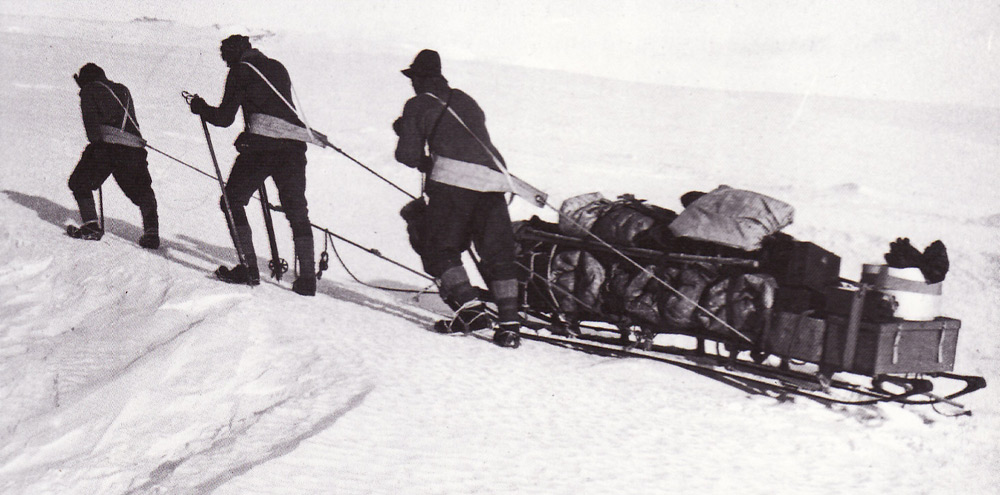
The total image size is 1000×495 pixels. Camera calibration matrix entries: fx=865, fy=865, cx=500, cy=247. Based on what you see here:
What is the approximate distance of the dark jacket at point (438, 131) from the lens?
202 inches

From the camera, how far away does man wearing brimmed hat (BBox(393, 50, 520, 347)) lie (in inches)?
202

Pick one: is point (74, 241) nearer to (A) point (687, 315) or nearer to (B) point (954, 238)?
(A) point (687, 315)

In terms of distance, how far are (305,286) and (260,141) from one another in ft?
3.43

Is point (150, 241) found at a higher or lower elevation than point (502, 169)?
lower

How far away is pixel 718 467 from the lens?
3738 millimetres

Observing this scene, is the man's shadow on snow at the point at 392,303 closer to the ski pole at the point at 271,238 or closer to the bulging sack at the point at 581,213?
the ski pole at the point at 271,238

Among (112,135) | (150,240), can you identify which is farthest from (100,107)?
(150,240)

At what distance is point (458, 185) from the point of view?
5117mm

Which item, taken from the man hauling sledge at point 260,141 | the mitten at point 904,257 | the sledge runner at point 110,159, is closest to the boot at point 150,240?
the sledge runner at point 110,159

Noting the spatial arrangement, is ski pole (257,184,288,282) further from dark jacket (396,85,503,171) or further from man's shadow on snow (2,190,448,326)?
dark jacket (396,85,503,171)

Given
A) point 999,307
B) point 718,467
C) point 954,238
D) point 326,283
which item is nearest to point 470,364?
point 718,467

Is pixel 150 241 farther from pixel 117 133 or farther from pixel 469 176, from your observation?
pixel 469 176

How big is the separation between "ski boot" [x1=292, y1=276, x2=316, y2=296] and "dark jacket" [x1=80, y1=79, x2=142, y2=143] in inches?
87.9

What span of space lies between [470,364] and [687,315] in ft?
4.17
